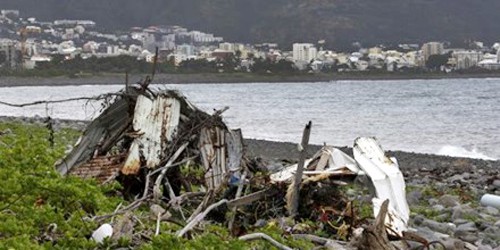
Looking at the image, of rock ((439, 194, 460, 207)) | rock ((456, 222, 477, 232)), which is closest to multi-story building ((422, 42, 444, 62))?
rock ((439, 194, 460, 207))

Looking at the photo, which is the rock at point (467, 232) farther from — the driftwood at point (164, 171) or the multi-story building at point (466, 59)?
the multi-story building at point (466, 59)

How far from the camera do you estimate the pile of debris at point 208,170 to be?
6402 mm

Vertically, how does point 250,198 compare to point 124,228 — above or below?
below

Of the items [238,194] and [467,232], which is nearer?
[238,194]

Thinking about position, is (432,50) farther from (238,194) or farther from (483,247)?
(238,194)

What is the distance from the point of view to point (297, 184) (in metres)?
6.52

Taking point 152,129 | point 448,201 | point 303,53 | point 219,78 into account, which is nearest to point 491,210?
point 448,201

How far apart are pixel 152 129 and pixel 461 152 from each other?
21.3 meters

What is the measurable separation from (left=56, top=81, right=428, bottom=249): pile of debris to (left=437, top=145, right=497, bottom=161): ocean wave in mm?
19164

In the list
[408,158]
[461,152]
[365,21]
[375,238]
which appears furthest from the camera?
[365,21]

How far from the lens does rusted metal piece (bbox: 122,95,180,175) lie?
6789 mm

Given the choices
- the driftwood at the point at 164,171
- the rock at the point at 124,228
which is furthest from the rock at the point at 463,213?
the rock at the point at 124,228

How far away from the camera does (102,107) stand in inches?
285

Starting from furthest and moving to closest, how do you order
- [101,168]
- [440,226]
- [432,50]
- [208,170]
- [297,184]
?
[432,50], [440,226], [208,170], [101,168], [297,184]
